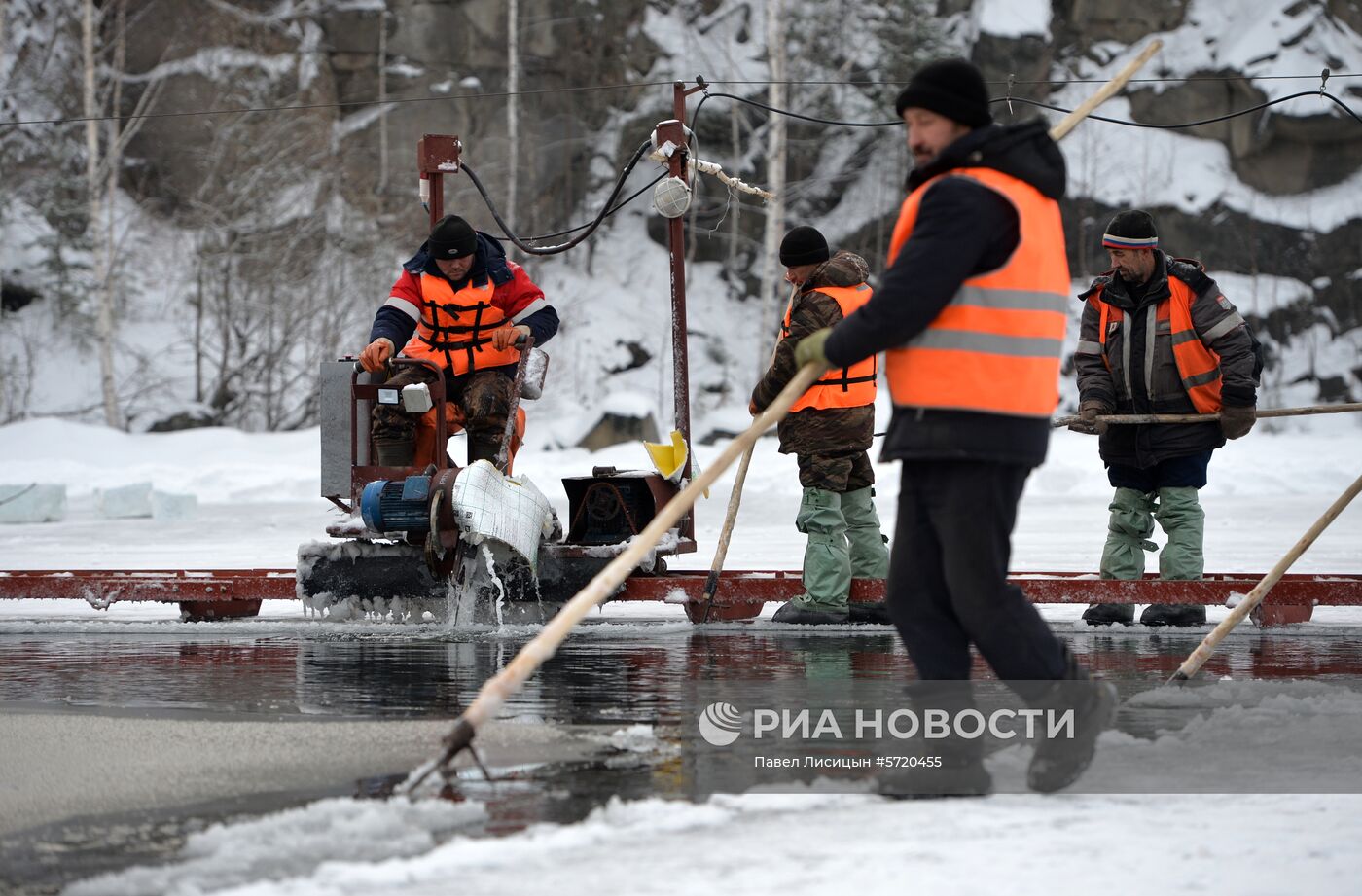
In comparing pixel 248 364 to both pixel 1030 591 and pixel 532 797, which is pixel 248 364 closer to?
pixel 1030 591

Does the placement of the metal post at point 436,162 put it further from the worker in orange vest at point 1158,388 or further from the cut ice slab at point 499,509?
the worker in orange vest at point 1158,388

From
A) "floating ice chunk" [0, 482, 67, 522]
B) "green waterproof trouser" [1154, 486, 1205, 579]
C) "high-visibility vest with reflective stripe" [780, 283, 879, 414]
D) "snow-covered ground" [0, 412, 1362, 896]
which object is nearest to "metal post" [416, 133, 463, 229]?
"high-visibility vest with reflective stripe" [780, 283, 879, 414]

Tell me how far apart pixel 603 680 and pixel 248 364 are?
20.5m

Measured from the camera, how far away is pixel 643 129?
29.2 metres

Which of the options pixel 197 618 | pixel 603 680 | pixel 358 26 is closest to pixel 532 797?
pixel 603 680

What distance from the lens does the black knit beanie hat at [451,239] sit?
6715 mm

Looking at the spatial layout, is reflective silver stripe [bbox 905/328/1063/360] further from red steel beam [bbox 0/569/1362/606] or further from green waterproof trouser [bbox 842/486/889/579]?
green waterproof trouser [bbox 842/486/889/579]

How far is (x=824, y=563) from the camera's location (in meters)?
6.49

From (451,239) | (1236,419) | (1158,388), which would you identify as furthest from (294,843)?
(1158,388)

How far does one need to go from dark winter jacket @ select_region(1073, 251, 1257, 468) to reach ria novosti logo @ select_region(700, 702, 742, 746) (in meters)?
3.05

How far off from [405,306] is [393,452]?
2.28 ft

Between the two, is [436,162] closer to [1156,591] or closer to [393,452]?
[393,452]

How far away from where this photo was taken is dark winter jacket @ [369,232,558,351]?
691 centimetres

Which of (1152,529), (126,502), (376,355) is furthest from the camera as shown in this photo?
(126,502)
